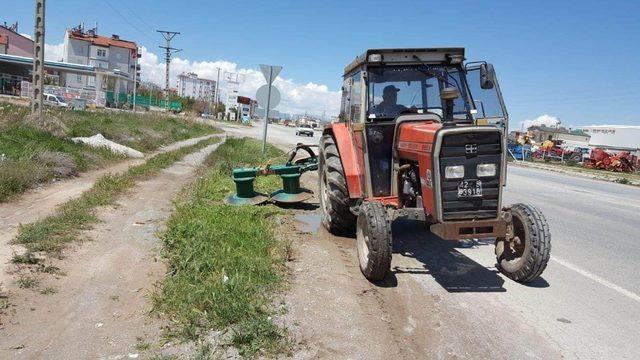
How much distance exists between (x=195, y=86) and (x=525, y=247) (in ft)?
546

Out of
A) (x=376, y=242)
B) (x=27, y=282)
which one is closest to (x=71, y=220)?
(x=27, y=282)

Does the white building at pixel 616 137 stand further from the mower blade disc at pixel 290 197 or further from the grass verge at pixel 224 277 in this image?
the grass verge at pixel 224 277

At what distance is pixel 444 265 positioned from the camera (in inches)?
245

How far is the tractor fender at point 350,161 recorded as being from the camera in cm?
643

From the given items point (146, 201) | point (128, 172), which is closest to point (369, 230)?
point (146, 201)

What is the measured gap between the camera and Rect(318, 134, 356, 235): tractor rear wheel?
675 centimetres

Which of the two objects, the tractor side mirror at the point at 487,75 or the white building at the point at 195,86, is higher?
the white building at the point at 195,86

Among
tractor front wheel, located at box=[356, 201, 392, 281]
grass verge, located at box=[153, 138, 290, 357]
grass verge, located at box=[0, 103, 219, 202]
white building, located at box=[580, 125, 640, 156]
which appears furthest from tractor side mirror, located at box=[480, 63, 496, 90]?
white building, located at box=[580, 125, 640, 156]

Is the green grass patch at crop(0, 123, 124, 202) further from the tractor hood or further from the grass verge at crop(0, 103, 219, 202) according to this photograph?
the tractor hood

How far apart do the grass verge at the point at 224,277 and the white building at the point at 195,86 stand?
508 feet

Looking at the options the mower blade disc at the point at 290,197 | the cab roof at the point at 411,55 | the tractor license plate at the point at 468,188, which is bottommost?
the mower blade disc at the point at 290,197

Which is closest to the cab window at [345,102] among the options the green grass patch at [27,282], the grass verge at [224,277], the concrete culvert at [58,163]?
the grass verge at [224,277]

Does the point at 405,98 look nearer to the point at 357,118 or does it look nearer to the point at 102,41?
the point at 357,118

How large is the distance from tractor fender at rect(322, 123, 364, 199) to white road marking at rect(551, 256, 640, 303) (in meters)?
2.72
